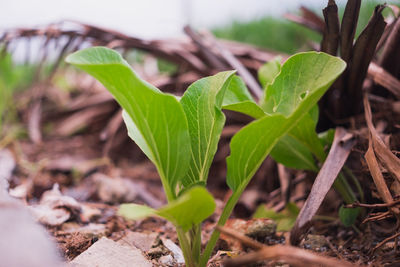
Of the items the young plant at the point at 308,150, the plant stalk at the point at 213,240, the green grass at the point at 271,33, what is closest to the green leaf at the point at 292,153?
the young plant at the point at 308,150

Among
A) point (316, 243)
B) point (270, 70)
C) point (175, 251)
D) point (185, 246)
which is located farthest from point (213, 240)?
point (270, 70)

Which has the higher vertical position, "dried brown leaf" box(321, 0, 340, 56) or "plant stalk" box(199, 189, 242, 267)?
"dried brown leaf" box(321, 0, 340, 56)

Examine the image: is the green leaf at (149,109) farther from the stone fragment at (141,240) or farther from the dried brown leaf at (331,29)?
the dried brown leaf at (331,29)

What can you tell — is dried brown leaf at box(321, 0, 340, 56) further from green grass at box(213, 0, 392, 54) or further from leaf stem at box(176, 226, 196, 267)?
green grass at box(213, 0, 392, 54)

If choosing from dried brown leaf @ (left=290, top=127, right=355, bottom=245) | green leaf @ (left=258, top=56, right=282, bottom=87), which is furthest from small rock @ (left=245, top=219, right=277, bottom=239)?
green leaf @ (left=258, top=56, right=282, bottom=87)

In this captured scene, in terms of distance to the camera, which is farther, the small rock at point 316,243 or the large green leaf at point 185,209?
the small rock at point 316,243

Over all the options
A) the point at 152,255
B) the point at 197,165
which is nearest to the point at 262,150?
the point at 197,165
